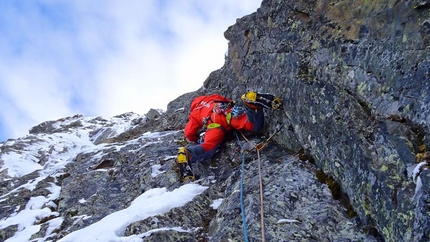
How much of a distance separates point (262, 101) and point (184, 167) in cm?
271

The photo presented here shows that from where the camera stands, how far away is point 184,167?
8945mm

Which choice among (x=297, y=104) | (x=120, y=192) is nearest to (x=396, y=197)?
(x=297, y=104)

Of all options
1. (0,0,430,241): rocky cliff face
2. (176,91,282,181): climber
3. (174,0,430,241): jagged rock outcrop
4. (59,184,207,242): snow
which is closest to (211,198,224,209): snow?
(0,0,430,241): rocky cliff face

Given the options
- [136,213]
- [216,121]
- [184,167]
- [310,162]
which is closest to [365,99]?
[310,162]

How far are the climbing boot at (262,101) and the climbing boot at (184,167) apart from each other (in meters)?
2.20

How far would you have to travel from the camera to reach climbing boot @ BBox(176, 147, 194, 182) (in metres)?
8.88

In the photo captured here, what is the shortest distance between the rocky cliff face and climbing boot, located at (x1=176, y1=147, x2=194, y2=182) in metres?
0.29

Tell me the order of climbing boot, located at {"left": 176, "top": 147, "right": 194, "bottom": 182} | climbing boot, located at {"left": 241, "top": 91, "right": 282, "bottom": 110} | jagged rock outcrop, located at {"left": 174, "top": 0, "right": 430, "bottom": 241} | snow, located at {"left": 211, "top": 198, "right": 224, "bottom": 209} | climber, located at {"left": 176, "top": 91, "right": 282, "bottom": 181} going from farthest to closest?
climber, located at {"left": 176, "top": 91, "right": 282, "bottom": 181} → climbing boot, located at {"left": 176, "top": 147, "right": 194, "bottom": 182} → climbing boot, located at {"left": 241, "top": 91, "right": 282, "bottom": 110} → snow, located at {"left": 211, "top": 198, "right": 224, "bottom": 209} → jagged rock outcrop, located at {"left": 174, "top": 0, "right": 430, "bottom": 241}

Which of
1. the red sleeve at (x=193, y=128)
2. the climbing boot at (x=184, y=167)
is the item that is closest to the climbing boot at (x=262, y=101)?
the climbing boot at (x=184, y=167)

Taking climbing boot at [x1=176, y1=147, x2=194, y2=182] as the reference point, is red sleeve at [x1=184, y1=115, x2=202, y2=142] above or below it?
above

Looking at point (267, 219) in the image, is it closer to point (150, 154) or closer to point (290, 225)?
point (290, 225)

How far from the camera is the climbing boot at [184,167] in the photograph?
29.1 feet

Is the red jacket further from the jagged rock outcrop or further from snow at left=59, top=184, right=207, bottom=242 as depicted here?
snow at left=59, top=184, right=207, bottom=242

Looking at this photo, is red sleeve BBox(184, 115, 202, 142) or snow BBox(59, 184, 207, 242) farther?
red sleeve BBox(184, 115, 202, 142)
